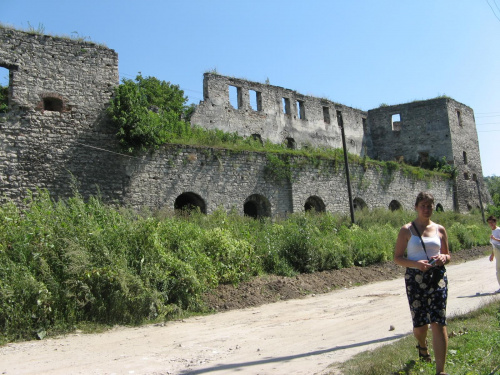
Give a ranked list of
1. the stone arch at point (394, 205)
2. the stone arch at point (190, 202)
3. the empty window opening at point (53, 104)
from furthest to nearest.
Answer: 1. the stone arch at point (394, 205)
2. the stone arch at point (190, 202)
3. the empty window opening at point (53, 104)

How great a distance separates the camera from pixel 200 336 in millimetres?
7312

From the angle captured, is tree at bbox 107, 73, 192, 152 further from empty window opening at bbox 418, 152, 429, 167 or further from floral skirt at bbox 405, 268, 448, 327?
empty window opening at bbox 418, 152, 429, 167

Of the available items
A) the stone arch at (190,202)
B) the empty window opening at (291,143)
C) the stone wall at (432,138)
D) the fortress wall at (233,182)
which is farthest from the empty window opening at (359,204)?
the stone wall at (432,138)

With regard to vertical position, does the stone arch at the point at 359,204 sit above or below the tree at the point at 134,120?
below

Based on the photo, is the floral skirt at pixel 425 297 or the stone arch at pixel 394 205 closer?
the floral skirt at pixel 425 297

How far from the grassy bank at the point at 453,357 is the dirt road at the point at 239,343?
390 millimetres

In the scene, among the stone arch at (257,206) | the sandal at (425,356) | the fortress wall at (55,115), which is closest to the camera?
the sandal at (425,356)

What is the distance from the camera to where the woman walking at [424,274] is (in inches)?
188

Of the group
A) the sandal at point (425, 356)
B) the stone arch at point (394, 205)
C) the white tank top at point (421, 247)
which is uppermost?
the stone arch at point (394, 205)

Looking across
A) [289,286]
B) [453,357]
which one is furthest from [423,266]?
[289,286]

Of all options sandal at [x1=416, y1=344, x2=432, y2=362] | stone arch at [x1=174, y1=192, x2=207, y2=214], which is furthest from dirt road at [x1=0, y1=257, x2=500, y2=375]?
stone arch at [x1=174, y1=192, x2=207, y2=214]

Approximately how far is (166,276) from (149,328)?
1292mm

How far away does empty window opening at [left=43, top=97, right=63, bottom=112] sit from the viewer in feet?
49.8

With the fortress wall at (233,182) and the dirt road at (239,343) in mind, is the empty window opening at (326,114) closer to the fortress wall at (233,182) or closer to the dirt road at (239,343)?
the fortress wall at (233,182)
